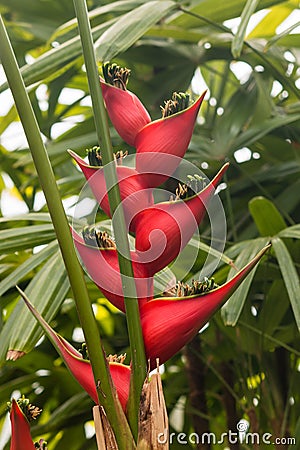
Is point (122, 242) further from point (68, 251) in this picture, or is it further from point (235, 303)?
point (235, 303)

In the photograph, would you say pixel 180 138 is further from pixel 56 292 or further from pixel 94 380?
pixel 56 292

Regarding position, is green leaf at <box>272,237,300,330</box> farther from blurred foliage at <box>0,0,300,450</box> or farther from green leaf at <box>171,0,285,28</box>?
green leaf at <box>171,0,285,28</box>

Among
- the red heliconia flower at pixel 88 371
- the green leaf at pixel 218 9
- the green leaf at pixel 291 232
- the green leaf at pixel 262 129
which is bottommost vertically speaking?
the red heliconia flower at pixel 88 371

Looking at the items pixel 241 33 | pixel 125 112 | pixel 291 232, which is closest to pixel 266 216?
pixel 291 232

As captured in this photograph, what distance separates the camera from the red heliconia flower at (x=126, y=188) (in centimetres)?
28

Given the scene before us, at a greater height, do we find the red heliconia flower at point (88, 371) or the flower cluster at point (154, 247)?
the flower cluster at point (154, 247)

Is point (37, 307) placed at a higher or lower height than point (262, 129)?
lower

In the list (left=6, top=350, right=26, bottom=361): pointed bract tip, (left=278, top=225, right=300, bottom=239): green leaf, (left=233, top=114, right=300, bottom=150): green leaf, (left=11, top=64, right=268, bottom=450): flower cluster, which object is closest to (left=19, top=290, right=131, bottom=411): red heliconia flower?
(left=11, top=64, right=268, bottom=450): flower cluster

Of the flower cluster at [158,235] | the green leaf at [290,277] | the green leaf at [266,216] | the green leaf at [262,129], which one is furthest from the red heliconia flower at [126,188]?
the green leaf at [262,129]

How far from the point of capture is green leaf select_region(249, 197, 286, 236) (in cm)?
58

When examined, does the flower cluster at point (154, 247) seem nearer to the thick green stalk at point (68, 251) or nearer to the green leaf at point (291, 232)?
the thick green stalk at point (68, 251)

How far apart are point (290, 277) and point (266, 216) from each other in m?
0.12

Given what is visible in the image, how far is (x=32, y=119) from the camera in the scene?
267 mm

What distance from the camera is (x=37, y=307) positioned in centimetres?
48
